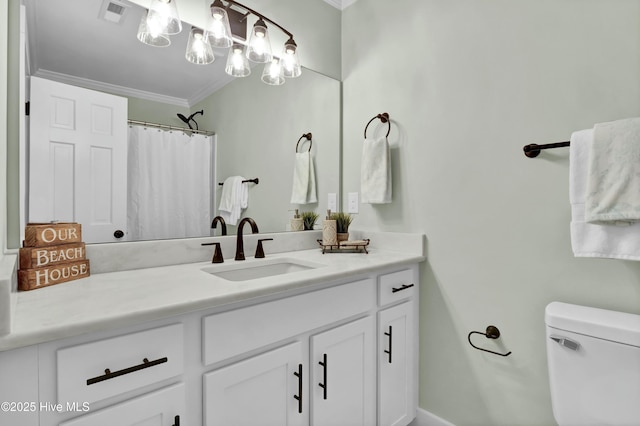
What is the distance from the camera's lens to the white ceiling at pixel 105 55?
1212 millimetres

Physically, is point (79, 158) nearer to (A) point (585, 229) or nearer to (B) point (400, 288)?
(B) point (400, 288)

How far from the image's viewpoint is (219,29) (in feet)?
5.03

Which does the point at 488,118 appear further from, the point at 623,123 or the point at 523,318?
the point at 523,318

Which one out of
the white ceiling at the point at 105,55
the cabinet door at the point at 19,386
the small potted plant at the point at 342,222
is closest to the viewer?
the cabinet door at the point at 19,386

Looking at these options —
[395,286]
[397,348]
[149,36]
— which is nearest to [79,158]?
[149,36]

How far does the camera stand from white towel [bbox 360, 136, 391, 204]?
5.96 ft

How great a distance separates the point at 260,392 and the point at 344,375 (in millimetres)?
394

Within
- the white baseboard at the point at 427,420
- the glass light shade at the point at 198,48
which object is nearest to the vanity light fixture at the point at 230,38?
the glass light shade at the point at 198,48

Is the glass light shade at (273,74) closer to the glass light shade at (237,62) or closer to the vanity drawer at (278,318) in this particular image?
the glass light shade at (237,62)

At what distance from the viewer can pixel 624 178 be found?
1.07 meters

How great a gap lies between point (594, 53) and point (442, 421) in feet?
5.60

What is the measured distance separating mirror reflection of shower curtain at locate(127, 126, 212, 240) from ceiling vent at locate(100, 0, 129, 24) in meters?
0.44

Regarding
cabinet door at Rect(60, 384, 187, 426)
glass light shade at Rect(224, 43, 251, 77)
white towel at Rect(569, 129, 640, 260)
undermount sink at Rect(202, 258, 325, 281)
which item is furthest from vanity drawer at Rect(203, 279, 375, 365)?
glass light shade at Rect(224, 43, 251, 77)

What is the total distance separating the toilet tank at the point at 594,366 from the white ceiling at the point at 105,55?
1.72 meters
